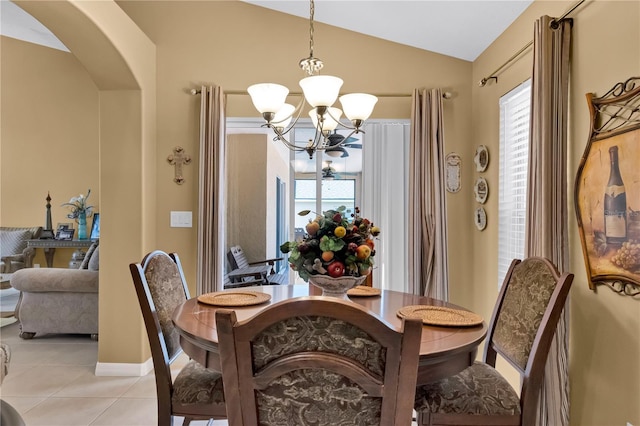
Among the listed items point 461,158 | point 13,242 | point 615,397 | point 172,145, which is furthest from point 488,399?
point 13,242

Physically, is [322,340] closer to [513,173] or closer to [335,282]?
[335,282]

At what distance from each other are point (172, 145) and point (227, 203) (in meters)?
0.65

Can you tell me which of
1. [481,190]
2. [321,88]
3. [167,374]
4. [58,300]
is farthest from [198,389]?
[58,300]

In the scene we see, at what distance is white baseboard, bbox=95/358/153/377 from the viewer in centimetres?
301

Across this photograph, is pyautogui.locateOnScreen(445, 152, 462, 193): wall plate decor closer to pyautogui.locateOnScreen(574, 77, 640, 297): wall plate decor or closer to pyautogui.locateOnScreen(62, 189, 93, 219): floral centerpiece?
pyautogui.locateOnScreen(574, 77, 640, 297): wall plate decor

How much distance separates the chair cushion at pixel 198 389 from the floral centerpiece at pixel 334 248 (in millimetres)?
584

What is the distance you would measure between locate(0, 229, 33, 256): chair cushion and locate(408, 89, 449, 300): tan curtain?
499 centimetres

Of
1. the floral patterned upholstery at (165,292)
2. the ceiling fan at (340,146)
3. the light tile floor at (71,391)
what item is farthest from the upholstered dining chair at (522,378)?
the ceiling fan at (340,146)

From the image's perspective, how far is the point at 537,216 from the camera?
2031 millimetres

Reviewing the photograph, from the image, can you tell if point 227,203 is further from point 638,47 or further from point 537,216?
point 638,47

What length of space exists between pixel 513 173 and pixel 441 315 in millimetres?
1404

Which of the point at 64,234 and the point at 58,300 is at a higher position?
the point at 64,234

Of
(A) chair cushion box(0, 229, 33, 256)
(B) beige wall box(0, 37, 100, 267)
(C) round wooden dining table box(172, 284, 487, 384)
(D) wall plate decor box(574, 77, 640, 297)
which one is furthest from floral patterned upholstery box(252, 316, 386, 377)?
(A) chair cushion box(0, 229, 33, 256)

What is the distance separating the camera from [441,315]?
170 centimetres
